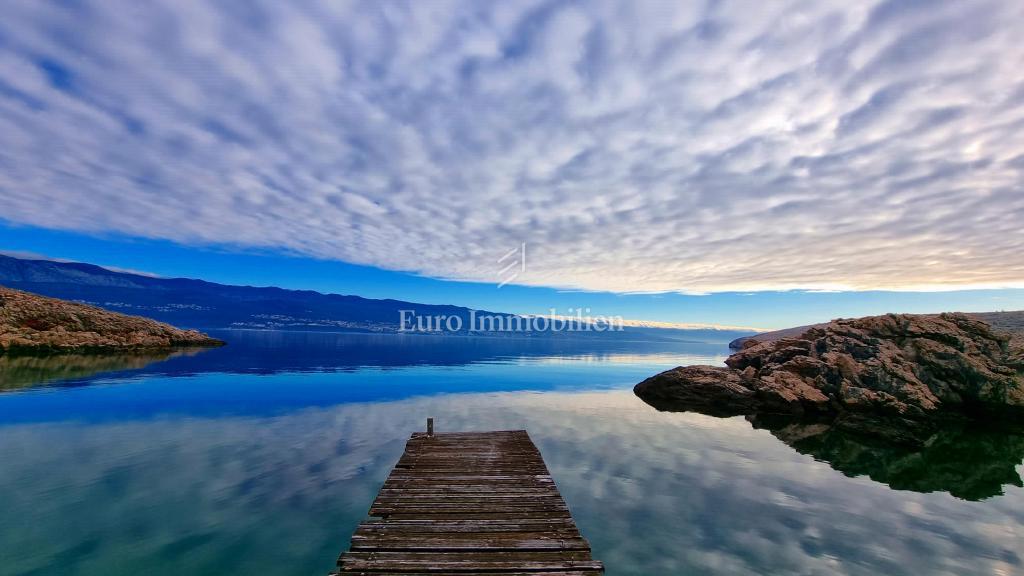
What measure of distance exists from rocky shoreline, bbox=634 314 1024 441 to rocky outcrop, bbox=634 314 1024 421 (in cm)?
7

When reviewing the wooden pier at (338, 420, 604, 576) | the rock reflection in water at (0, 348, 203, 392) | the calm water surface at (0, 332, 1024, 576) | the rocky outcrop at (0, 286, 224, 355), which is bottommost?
the calm water surface at (0, 332, 1024, 576)

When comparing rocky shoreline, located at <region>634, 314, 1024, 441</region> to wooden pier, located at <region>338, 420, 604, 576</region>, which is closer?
wooden pier, located at <region>338, 420, 604, 576</region>

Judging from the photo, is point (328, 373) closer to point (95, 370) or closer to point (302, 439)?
point (95, 370)

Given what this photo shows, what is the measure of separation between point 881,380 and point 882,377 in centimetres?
32

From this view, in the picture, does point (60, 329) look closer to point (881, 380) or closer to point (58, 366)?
point (58, 366)

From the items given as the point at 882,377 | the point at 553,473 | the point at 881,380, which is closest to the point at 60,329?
the point at 553,473

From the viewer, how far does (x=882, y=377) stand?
107ft

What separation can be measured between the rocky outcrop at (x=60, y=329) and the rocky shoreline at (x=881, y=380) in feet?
308

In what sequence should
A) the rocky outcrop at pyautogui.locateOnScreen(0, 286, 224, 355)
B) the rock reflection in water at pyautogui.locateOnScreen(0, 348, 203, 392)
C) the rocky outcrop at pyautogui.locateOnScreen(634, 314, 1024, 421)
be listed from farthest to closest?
1. the rocky outcrop at pyautogui.locateOnScreen(0, 286, 224, 355)
2. the rock reflection in water at pyautogui.locateOnScreen(0, 348, 203, 392)
3. the rocky outcrop at pyautogui.locateOnScreen(634, 314, 1024, 421)

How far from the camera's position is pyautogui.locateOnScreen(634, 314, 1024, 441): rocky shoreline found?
3161 cm

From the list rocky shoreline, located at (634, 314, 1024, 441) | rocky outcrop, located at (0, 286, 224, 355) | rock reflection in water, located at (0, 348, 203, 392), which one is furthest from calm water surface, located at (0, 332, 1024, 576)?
rocky outcrop, located at (0, 286, 224, 355)

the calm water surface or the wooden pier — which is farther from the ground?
the wooden pier

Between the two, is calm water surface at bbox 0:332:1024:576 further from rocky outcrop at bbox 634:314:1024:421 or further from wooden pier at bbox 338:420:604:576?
rocky outcrop at bbox 634:314:1024:421

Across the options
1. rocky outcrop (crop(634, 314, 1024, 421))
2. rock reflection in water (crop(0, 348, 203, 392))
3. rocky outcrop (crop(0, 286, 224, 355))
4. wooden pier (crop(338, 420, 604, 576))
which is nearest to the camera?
wooden pier (crop(338, 420, 604, 576))
